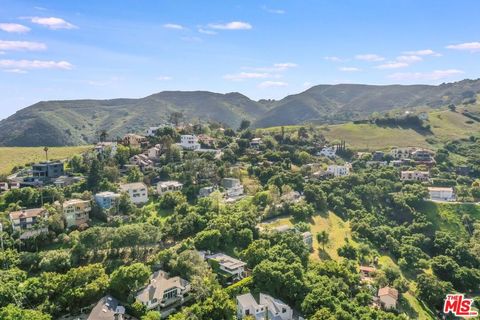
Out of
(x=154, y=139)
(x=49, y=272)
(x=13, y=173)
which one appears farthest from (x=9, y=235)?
(x=154, y=139)

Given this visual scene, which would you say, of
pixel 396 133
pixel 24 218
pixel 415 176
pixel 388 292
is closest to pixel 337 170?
pixel 415 176

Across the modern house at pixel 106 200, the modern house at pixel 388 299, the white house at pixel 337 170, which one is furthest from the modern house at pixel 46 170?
the modern house at pixel 388 299

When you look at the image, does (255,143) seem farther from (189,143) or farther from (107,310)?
(107,310)

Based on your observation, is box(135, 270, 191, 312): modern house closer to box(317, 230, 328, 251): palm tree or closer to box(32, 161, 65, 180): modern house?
box(317, 230, 328, 251): palm tree

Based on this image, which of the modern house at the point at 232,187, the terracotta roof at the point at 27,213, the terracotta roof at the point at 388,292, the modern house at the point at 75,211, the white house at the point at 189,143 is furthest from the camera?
the white house at the point at 189,143

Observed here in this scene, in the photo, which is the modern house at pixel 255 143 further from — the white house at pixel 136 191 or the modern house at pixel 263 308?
the modern house at pixel 263 308
